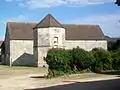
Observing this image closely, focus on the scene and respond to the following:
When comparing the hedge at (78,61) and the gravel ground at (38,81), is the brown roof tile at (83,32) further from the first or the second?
the gravel ground at (38,81)

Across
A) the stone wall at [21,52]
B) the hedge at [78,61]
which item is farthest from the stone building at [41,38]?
the hedge at [78,61]

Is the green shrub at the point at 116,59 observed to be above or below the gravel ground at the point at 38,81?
above

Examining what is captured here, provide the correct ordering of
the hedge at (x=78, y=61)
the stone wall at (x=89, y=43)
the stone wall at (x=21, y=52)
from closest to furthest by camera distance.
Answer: the hedge at (x=78, y=61), the stone wall at (x=21, y=52), the stone wall at (x=89, y=43)

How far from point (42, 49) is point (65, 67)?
1526 inches

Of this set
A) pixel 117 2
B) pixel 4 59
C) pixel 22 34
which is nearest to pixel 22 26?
pixel 22 34

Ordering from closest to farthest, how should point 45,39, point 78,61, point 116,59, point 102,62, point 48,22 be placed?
point 78,61, point 116,59, point 102,62, point 45,39, point 48,22

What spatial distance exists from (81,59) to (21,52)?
1920 inches

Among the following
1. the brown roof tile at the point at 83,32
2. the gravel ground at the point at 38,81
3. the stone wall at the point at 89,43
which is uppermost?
the brown roof tile at the point at 83,32

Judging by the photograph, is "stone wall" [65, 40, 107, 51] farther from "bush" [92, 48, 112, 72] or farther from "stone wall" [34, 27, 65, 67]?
"bush" [92, 48, 112, 72]

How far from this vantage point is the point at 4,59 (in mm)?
90188

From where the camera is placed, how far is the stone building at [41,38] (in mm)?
73688

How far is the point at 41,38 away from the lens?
73.7 meters

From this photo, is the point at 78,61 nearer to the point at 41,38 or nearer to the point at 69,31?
the point at 41,38

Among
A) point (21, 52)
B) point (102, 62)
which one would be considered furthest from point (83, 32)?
point (102, 62)
